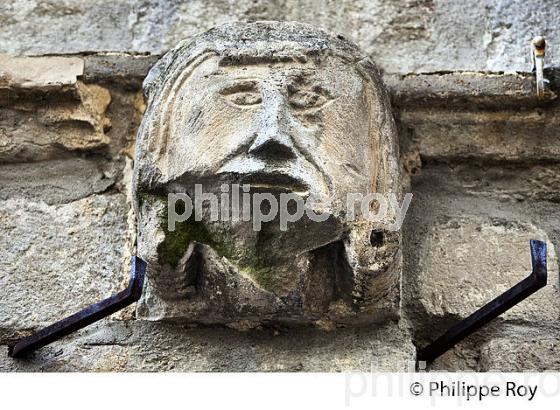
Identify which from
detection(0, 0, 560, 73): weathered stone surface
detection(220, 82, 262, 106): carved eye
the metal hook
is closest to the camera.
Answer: detection(220, 82, 262, 106): carved eye

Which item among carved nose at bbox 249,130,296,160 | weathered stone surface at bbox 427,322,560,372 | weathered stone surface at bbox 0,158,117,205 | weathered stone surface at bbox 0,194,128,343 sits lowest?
weathered stone surface at bbox 427,322,560,372

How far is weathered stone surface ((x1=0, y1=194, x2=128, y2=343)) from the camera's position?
1998 mm

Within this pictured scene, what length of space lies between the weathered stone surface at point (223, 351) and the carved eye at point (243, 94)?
0.41 m

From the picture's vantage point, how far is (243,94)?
6.10 ft

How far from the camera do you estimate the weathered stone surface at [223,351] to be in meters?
1.88

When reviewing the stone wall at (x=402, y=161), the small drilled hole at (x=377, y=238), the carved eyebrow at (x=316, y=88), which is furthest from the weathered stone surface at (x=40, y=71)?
the small drilled hole at (x=377, y=238)

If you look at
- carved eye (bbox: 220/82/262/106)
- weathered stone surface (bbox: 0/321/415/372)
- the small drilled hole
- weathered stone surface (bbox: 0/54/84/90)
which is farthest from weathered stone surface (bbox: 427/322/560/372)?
weathered stone surface (bbox: 0/54/84/90)

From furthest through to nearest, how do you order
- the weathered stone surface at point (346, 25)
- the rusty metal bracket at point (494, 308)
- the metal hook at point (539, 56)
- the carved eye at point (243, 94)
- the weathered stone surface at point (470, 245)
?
the weathered stone surface at point (346, 25) → the metal hook at point (539, 56) → the weathered stone surface at point (470, 245) → the carved eye at point (243, 94) → the rusty metal bracket at point (494, 308)

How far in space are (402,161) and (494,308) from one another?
46 centimetres

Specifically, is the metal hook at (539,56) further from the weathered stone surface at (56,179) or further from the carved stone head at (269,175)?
the weathered stone surface at (56,179)

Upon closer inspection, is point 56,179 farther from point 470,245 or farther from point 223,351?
point 470,245

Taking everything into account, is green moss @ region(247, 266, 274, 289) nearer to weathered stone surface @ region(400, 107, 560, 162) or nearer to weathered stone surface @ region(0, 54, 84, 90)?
weathered stone surface @ region(400, 107, 560, 162)
